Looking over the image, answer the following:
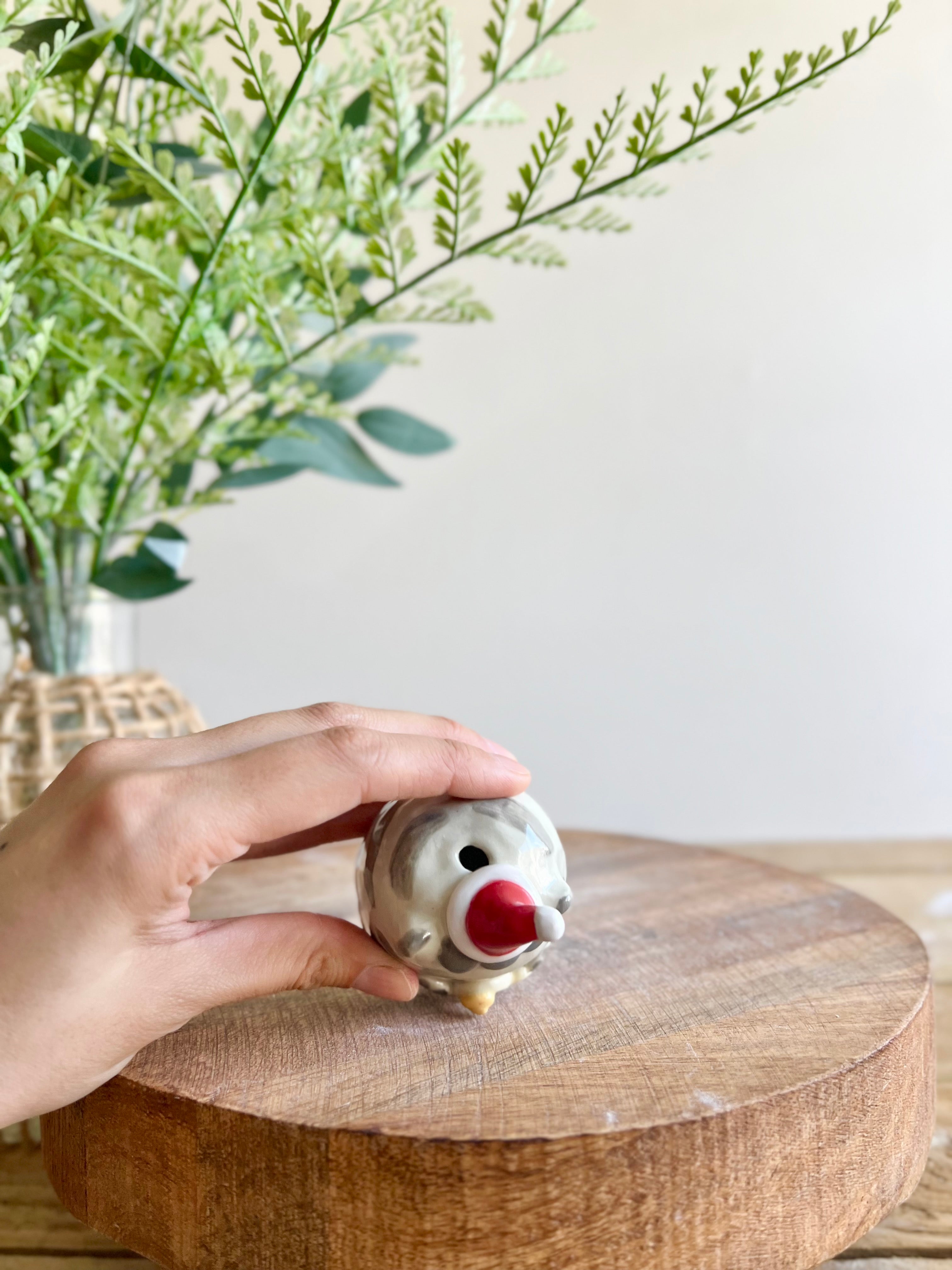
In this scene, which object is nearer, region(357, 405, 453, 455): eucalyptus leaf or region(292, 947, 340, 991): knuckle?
region(292, 947, 340, 991): knuckle

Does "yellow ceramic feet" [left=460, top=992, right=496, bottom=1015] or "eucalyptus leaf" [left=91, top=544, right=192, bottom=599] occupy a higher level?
"eucalyptus leaf" [left=91, top=544, right=192, bottom=599]

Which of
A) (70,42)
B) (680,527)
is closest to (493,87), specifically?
(70,42)

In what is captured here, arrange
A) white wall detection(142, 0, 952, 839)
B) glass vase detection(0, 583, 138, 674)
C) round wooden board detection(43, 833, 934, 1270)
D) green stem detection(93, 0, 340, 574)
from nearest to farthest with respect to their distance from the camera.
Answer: round wooden board detection(43, 833, 934, 1270), green stem detection(93, 0, 340, 574), glass vase detection(0, 583, 138, 674), white wall detection(142, 0, 952, 839)

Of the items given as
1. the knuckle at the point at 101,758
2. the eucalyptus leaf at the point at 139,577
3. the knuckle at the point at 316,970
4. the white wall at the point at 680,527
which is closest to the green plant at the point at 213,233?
the eucalyptus leaf at the point at 139,577

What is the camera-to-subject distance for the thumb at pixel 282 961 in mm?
420

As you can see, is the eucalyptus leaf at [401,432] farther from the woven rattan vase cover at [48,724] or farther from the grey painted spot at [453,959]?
the grey painted spot at [453,959]

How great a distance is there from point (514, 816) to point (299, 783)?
11cm

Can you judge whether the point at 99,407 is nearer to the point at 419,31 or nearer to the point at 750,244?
the point at 419,31

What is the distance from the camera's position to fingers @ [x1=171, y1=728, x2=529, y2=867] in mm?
394

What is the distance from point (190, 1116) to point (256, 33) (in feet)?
1.50

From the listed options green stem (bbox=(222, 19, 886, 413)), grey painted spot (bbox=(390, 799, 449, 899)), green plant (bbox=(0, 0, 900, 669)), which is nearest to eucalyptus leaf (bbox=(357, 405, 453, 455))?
green plant (bbox=(0, 0, 900, 669))

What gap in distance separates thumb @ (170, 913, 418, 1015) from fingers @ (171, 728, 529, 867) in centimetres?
5

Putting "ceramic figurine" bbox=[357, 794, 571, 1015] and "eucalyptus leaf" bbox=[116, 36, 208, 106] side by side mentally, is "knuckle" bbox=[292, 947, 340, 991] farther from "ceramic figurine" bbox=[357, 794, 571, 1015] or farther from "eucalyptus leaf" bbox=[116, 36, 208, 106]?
"eucalyptus leaf" bbox=[116, 36, 208, 106]

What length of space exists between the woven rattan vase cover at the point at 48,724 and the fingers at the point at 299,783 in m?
0.25
